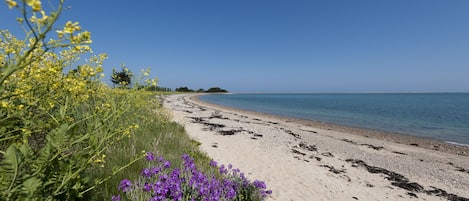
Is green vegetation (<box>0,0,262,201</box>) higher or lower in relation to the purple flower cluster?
higher

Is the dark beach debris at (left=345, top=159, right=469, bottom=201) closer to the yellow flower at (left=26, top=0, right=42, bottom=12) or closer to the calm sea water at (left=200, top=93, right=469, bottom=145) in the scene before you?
the yellow flower at (left=26, top=0, right=42, bottom=12)

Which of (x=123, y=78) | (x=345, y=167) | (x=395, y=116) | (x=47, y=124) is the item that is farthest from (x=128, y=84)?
(x=395, y=116)

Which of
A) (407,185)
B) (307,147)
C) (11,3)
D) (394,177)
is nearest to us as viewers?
(11,3)

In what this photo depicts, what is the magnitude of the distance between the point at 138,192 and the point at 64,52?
2069 mm

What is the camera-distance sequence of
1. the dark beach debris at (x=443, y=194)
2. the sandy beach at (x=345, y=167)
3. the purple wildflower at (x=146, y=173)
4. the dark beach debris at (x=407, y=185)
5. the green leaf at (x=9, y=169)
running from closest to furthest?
the green leaf at (x=9, y=169) < the purple wildflower at (x=146, y=173) < the sandy beach at (x=345, y=167) < the dark beach debris at (x=443, y=194) < the dark beach debris at (x=407, y=185)

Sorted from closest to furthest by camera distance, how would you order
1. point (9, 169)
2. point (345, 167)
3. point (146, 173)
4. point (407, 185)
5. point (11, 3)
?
1. point (11, 3)
2. point (9, 169)
3. point (146, 173)
4. point (407, 185)
5. point (345, 167)

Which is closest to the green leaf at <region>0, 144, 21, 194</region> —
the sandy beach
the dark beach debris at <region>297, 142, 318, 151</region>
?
the sandy beach

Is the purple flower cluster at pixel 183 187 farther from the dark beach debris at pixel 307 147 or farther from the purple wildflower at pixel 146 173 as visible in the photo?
the dark beach debris at pixel 307 147

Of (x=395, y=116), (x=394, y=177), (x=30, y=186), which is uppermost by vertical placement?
(x=30, y=186)

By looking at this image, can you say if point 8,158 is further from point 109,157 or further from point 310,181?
point 310,181

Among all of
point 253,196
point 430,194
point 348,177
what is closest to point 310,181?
point 348,177

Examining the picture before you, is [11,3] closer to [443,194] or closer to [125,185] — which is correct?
[125,185]

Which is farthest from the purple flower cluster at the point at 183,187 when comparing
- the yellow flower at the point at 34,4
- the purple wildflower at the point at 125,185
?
the yellow flower at the point at 34,4

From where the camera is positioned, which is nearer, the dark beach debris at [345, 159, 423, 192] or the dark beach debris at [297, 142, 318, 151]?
the dark beach debris at [345, 159, 423, 192]
